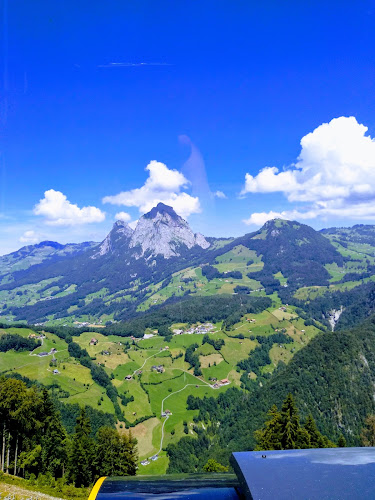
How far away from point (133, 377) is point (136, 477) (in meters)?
89.2

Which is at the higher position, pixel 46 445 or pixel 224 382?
pixel 46 445

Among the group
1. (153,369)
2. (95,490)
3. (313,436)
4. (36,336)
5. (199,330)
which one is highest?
(95,490)

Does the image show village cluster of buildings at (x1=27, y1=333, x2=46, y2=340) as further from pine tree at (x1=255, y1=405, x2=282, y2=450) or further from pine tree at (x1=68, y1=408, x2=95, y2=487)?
pine tree at (x1=255, y1=405, x2=282, y2=450)

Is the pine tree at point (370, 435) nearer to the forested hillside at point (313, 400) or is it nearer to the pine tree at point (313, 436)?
the pine tree at point (313, 436)

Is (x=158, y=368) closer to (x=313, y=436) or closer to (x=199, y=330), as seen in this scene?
(x=199, y=330)

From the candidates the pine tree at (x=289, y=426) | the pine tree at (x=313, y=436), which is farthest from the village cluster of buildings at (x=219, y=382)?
the pine tree at (x=289, y=426)

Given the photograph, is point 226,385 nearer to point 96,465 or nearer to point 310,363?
point 310,363

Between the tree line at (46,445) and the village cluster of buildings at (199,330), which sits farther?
the village cluster of buildings at (199,330)

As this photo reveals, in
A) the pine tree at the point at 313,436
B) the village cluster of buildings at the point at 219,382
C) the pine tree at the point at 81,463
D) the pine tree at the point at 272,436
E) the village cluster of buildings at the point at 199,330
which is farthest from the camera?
the village cluster of buildings at the point at 199,330

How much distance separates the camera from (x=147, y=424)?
66750 millimetres

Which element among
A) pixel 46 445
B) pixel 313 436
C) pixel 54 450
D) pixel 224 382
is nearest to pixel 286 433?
pixel 313 436

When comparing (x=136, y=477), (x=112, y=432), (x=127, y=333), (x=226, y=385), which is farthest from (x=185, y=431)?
(x=136, y=477)

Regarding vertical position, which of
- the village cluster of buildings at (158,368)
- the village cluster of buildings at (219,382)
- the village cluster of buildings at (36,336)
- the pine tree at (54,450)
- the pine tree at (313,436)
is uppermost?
the village cluster of buildings at (36,336)

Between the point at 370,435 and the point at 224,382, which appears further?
the point at 224,382
